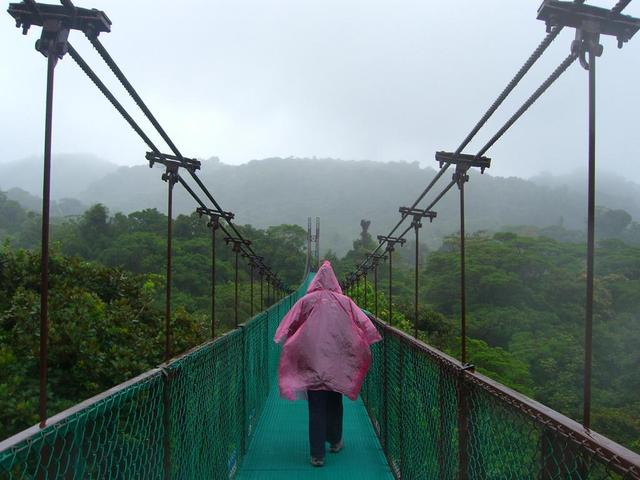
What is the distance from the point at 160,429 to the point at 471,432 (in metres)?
0.75

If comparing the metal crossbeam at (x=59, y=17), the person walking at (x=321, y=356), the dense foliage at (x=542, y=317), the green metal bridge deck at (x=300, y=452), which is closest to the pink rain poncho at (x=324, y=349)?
the person walking at (x=321, y=356)

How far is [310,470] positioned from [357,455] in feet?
1.08

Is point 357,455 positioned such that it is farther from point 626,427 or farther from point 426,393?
point 626,427

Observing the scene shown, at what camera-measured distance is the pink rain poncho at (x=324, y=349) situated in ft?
8.42

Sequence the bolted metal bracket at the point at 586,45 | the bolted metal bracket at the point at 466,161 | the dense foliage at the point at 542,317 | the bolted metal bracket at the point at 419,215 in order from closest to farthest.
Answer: the bolted metal bracket at the point at 586,45 → the bolted metal bracket at the point at 466,161 → the bolted metal bracket at the point at 419,215 → the dense foliage at the point at 542,317

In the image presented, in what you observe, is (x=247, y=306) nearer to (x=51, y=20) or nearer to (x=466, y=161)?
(x=466, y=161)

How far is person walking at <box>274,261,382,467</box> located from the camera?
257 cm

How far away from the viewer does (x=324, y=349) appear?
2.59m

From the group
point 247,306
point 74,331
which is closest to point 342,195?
point 247,306

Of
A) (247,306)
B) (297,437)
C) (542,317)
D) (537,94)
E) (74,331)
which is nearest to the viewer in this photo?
(537,94)

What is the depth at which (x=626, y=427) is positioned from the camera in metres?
10.9

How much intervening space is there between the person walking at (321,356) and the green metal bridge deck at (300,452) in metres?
0.11

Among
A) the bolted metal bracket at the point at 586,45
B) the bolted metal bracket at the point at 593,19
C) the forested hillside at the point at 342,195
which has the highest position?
the forested hillside at the point at 342,195

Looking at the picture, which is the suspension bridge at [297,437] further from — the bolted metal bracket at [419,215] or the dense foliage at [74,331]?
the dense foliage at [74,331]
